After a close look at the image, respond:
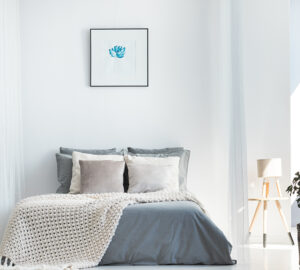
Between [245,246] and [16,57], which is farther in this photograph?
[16,57]

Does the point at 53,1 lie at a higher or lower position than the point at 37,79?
higher

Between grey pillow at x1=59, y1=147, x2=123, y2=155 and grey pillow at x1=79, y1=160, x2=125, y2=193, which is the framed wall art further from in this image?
grey pillow at x1=79, y1=160, x2=125, y2=193

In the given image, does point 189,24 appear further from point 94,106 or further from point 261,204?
point 261,204

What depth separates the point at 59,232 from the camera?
4145mm

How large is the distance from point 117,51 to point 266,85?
1.59 m

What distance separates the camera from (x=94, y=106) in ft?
18.9

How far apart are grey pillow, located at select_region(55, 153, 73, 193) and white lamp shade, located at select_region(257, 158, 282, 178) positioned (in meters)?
1.86

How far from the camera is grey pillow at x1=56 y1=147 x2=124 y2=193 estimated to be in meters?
5.39

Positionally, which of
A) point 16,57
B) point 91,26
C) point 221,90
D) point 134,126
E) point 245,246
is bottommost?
point 245,246

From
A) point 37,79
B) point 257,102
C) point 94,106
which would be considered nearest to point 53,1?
point 37,79

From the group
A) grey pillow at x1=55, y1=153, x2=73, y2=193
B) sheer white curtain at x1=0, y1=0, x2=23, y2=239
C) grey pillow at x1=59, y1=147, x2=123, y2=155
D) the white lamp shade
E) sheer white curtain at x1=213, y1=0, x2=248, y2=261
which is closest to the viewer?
sheer white curtain at x1=213, y1=0, x2=248, y2=261

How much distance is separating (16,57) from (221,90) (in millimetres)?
2128

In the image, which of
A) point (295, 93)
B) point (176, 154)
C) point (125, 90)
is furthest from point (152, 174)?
point (295, 93)

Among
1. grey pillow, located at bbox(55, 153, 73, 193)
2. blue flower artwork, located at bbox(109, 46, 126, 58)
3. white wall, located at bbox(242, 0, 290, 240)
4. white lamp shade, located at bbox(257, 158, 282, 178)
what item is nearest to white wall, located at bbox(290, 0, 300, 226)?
white wall, located at bbox(242, 0, 290, 240)
